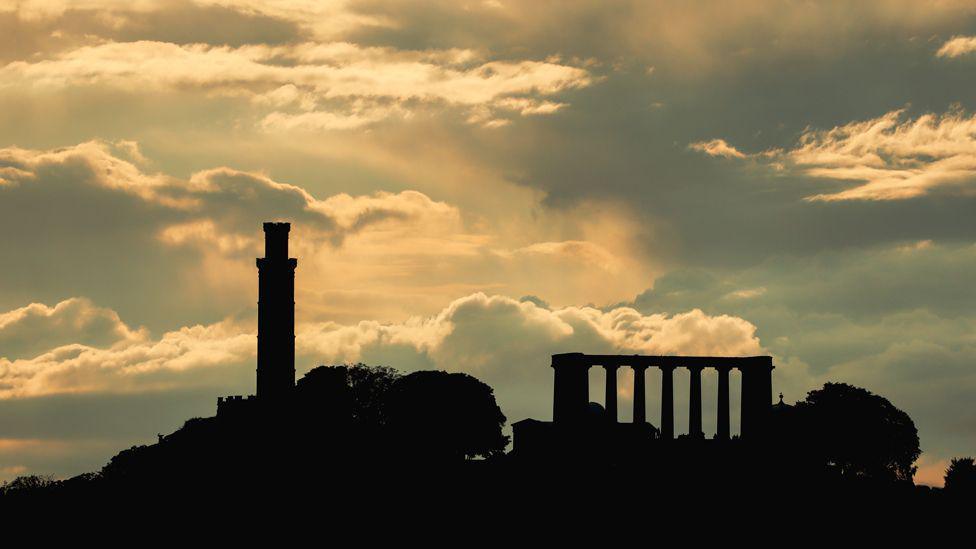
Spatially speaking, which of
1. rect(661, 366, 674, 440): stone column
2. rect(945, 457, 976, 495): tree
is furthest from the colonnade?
rect(945, 457, 976, 495): tree

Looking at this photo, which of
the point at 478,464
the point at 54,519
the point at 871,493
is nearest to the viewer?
the point at 54,519

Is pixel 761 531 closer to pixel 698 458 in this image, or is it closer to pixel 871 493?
pixel 871 493

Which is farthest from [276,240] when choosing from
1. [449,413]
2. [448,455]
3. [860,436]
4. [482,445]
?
[860,436]

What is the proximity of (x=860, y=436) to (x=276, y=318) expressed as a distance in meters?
57.3

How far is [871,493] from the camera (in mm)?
93250

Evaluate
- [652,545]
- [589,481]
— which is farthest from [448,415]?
[652,545]

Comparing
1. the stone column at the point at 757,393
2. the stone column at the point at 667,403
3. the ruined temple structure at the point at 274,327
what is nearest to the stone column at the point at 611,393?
the stone column at the point at 667,403

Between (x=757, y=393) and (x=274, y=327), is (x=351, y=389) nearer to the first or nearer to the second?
(x=274, y=327)

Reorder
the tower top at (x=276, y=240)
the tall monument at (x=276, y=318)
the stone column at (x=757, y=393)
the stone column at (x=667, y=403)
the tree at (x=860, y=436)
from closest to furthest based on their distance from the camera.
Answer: the stone column at (x=757, y=393) → the stone column at (x=667, y=403) → the tall monument at (x=276, y=318) → the tower top at (x=276, y=240) → the tree at (x=860, y=436)

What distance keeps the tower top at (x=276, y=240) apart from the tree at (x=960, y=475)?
188ft

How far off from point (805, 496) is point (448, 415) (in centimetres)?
5147

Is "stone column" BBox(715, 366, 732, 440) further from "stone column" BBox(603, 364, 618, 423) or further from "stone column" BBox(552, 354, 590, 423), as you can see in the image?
"stone column" BBox(552, 354, 590, 423)

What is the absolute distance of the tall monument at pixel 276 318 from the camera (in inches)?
4648

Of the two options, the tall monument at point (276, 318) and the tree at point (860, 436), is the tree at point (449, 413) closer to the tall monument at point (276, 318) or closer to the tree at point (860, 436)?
the tall monument at point (276, 318)
